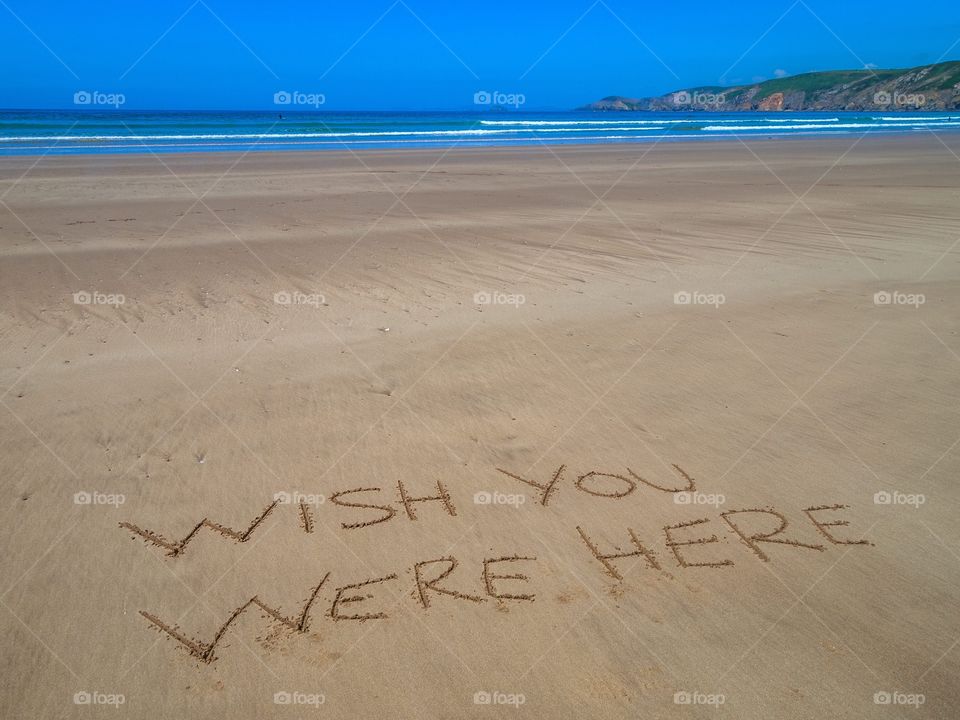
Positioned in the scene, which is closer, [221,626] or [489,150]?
[221,626]

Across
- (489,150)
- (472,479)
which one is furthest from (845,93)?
(472,479)

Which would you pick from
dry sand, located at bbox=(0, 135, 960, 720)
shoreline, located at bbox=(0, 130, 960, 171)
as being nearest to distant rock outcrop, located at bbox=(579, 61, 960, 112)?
shoreline, located at bbox=(0, 130, 960, 171)

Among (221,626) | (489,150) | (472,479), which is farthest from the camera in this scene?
(489,150)

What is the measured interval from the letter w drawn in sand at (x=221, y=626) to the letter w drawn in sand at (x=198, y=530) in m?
0.46

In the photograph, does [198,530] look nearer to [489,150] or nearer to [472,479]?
[472,479]

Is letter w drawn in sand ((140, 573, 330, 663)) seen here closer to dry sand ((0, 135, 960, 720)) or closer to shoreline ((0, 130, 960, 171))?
dry sand ((0, 135, 960, 720))

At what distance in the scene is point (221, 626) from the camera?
2.94m

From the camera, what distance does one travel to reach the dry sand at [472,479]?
2758mm

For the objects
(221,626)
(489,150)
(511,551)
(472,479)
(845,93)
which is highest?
(845,93)

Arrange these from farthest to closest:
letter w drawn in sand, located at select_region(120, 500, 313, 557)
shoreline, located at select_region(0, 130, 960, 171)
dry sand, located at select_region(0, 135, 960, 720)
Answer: shoreline, located at select_region(0, 130, 960, 171), letter w drawn in sand, located at select_region(120, 500, 313, 557), dry sand, located at select_region(0, 135, 960, 720)

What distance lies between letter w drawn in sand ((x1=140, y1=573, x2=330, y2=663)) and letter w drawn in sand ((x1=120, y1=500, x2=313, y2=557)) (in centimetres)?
46

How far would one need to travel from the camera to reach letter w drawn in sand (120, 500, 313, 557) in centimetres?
344

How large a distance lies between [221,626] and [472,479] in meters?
1.65

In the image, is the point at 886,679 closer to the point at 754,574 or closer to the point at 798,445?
the point at 754,574
